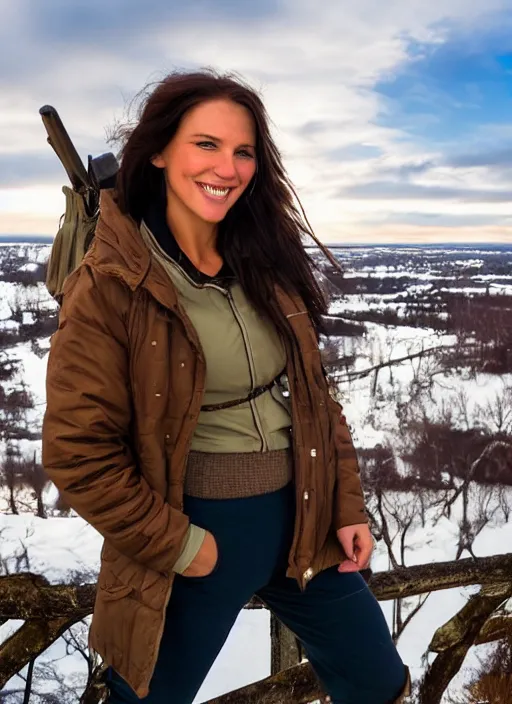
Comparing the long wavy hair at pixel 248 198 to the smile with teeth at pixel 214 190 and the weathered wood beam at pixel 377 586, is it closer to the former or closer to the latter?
the smile with teeth at pixel 214 190

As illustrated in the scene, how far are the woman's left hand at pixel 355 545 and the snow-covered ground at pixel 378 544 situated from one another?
386 inches

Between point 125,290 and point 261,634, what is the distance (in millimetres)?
23069

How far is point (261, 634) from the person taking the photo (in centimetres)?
2194

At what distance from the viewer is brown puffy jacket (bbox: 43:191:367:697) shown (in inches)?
42.0

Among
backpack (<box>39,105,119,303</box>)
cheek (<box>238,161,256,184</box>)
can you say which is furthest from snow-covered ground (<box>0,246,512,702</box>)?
cheek (<box>238,161,256,184</box>)

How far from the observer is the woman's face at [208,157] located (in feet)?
4.06

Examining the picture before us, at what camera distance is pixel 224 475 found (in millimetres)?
1217

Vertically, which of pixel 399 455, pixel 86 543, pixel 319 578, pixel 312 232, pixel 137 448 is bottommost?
pixel 86 543

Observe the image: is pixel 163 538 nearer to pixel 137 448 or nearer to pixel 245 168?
pixel 137 448

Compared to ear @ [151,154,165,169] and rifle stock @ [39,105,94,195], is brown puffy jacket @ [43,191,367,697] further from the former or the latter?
rifle stock @ [39,105,94,195]

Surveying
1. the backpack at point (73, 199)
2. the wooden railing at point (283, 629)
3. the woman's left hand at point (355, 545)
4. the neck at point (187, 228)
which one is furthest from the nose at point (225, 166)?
the wooden railing at point (283, 629)

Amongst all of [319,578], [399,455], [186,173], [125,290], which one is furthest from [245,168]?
[399,455]

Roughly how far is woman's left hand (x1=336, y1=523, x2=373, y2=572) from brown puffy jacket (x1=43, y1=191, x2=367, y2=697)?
10 centimetres

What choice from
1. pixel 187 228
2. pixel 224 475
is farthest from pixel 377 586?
pixel 187 228
